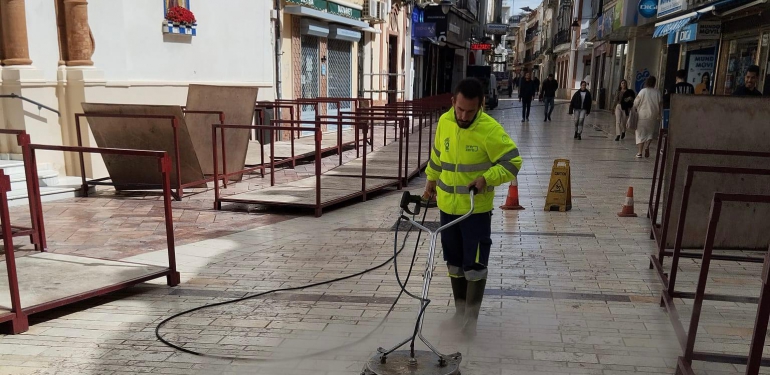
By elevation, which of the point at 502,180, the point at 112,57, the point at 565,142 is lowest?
the point at 565,142

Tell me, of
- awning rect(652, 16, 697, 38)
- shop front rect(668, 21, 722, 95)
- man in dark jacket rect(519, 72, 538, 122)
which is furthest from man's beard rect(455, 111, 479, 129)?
man in dark jacket rect(519, 72, 538, 122)

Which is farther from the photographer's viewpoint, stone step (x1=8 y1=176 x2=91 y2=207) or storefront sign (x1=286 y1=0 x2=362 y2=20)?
storefront sign (x1=286 y1=0 x2=362 y2=20)

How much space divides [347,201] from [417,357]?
193 inches

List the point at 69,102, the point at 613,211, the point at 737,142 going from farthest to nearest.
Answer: the point at 69,102
the point at 613,211
the point at 737,142

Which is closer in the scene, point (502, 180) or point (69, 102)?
point (502, 180)

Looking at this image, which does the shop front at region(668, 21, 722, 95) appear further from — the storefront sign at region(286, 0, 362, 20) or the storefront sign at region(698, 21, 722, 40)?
the storefront sign at region(286, 0, 362, 20)

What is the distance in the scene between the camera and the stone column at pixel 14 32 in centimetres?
787

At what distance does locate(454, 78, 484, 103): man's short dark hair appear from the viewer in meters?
3.50

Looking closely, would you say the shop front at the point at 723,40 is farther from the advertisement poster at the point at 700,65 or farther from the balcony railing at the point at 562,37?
the balcony railing at the point at 562,37

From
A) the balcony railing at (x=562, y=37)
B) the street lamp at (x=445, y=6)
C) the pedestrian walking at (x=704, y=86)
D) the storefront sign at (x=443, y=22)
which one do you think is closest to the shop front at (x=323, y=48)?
the pedestrian walking at (x=704, y=86)

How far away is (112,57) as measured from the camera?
929 cm

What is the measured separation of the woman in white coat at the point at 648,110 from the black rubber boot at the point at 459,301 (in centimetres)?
962

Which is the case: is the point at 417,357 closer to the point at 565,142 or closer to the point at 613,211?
the point at 613,211

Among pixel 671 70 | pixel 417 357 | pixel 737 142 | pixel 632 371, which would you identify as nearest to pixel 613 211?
pixel 737 142
